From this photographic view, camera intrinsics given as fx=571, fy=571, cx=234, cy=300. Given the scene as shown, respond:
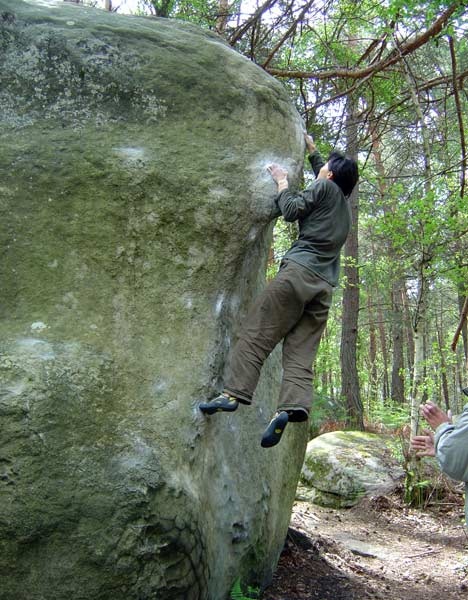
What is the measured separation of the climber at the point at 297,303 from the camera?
4.01m

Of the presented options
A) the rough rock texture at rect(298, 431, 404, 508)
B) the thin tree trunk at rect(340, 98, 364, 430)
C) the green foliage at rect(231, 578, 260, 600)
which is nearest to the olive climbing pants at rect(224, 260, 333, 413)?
the green foliage at rect(231, 578, 260, 600)

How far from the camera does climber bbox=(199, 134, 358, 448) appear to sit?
401cm

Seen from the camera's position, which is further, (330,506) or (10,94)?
(330,506)

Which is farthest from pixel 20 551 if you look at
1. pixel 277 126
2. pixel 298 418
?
pixel 277 126

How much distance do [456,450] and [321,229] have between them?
2.04m

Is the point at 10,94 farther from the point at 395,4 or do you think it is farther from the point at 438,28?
the point at 438,28

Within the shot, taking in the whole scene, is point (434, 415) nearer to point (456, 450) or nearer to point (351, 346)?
point (456, 450)

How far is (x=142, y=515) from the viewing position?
3166mm

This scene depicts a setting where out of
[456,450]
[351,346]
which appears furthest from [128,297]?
[351,346]

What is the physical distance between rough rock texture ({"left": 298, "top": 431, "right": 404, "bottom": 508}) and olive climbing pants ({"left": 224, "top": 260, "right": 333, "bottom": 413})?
5.03 meters

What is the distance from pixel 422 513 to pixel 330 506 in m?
1.31

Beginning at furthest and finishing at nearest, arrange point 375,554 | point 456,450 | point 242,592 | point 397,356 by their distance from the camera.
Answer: point 397,356 < point 375,554 < point 242,592 < point 456,450

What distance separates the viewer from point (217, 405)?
12.1ft

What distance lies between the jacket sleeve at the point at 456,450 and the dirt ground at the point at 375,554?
2478 mm
